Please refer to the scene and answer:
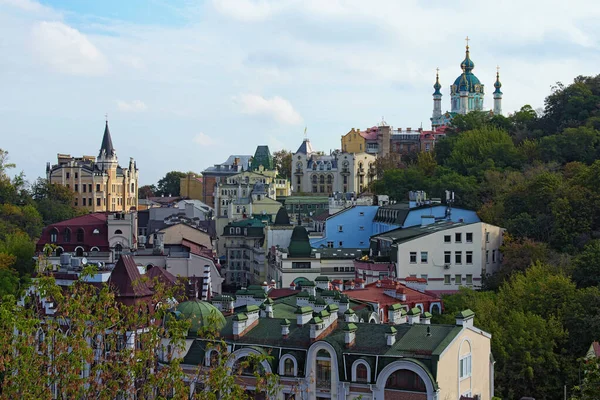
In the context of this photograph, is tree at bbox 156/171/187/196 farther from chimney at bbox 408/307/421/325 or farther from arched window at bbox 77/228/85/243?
chimney at bbox 408/307/421/325

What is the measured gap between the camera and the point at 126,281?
35.8 meters

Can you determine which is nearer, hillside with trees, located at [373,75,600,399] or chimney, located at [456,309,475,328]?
chimney, located at [456,309,475,328]

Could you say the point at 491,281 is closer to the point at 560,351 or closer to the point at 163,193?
the point at 560,351

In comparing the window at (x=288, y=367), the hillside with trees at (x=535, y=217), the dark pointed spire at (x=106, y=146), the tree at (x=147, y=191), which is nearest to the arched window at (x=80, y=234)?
the hillside with trees at (x=535, y=217)

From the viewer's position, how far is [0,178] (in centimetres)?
10462

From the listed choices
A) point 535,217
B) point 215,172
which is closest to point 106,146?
point 215,172

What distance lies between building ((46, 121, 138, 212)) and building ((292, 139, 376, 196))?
2222 cm

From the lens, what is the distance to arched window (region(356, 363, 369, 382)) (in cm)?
3038

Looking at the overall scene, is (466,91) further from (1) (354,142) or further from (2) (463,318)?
(2) (463,318)

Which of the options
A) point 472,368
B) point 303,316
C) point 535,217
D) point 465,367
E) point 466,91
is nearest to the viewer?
point 465,367

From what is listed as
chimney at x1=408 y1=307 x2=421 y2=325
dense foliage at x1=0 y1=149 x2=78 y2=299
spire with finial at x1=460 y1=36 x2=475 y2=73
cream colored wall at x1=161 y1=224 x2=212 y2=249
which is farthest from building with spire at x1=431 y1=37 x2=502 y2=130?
chimney at x1=408 y1=307 x2=421 y2=325

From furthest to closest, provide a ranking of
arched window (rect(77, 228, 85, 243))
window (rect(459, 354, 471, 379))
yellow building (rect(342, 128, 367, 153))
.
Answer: yellow building (rect(342, 128, 367, 153)) < arched window (rect(77, 228, 85, 243)) < window (rect(459, 354, 471, 379))

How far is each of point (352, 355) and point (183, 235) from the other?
44.6 meters

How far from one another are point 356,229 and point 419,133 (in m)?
65.9
